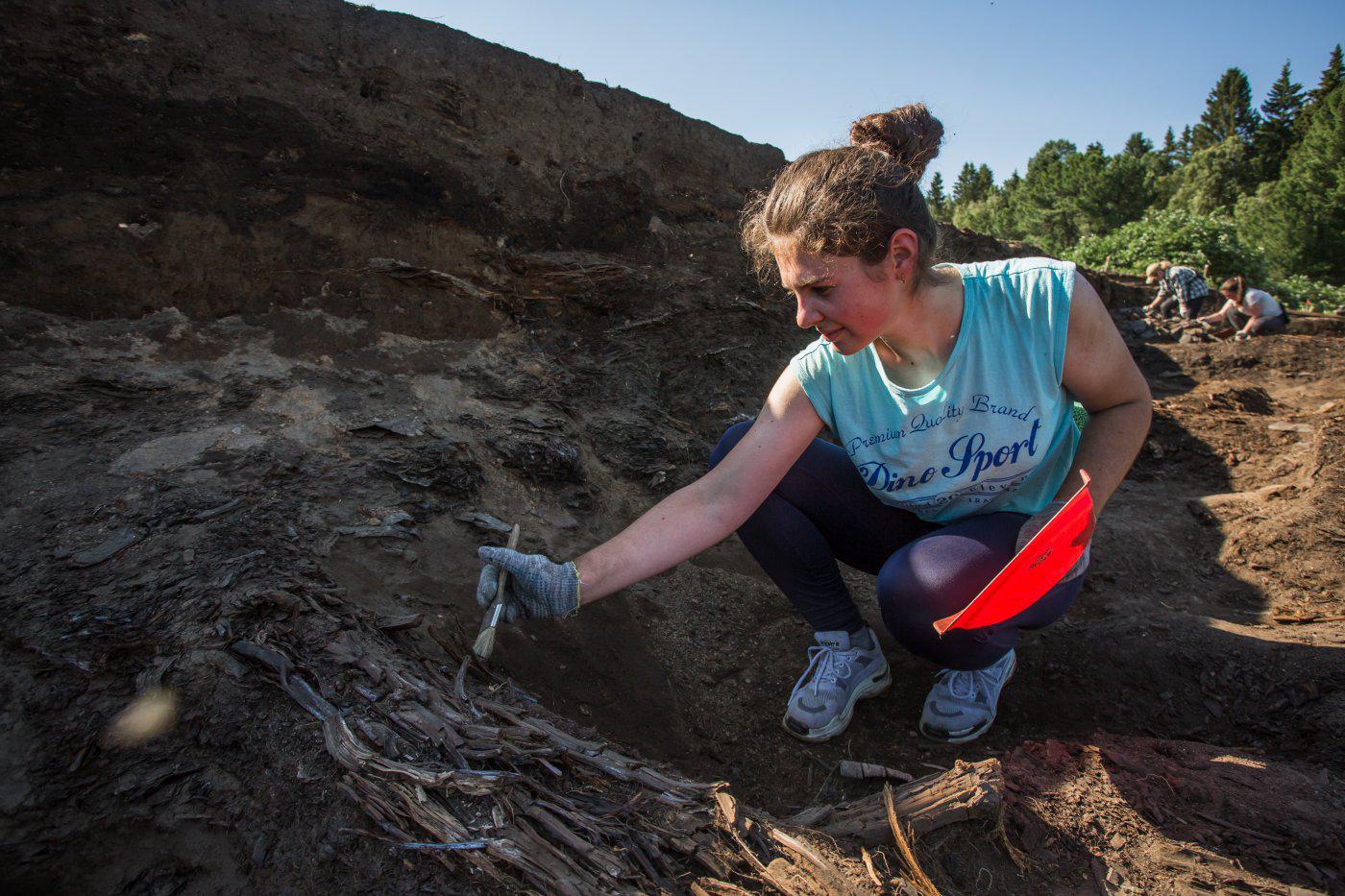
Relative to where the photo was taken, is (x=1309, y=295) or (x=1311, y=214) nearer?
(x=1309, y=295)

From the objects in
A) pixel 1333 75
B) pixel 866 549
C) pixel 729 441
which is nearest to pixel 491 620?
pixel 729 441

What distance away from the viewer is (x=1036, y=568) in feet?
4.99

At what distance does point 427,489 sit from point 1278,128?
4231 cm

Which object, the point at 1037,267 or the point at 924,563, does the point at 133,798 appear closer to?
the point at 924,563

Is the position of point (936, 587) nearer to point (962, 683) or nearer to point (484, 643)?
point (962, 683)

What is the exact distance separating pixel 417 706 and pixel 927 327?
1398mm

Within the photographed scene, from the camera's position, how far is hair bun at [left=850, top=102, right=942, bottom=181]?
1.78m

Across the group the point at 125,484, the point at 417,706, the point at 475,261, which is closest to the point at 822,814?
the point at 417,706

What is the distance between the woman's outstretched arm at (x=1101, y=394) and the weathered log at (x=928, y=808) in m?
0.76

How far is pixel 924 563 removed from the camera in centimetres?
181

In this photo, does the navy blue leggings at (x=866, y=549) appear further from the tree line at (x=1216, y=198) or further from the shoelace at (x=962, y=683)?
the tree line at (x=1216, y=198)

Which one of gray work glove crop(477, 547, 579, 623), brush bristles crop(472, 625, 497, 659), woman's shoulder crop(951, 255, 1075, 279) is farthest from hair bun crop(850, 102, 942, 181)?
brush bristles crop(472, 625, 497, 659)

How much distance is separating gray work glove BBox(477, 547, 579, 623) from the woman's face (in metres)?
0.76

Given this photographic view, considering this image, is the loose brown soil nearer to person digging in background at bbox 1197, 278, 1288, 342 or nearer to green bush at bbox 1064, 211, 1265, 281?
person digging in background at bbox 1197, 278, 1288, 342
